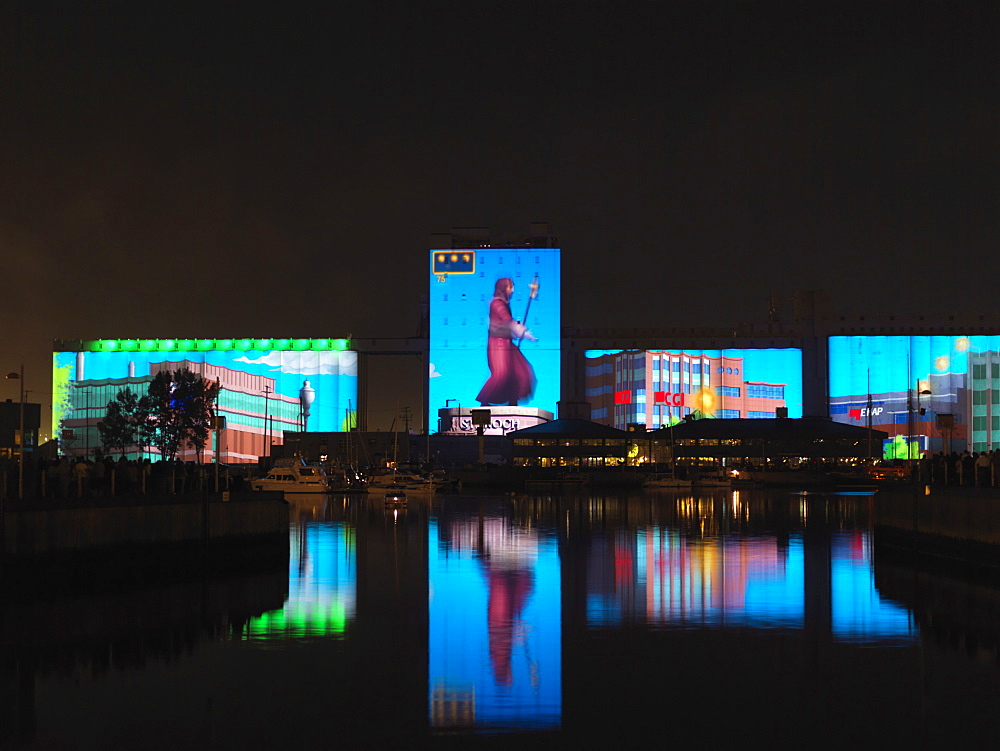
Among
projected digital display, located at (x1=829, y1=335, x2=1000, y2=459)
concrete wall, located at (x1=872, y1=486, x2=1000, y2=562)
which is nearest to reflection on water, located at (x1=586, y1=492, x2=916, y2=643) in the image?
concrete wall, located at (x1=872, y1=486, x2=1000, y2=562)

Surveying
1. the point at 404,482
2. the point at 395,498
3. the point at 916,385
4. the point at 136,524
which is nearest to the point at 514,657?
the point at 136,524

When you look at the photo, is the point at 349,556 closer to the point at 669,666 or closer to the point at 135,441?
the point at 669,666

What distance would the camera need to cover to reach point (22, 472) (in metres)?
29.9

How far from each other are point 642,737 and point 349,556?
27.0 meters

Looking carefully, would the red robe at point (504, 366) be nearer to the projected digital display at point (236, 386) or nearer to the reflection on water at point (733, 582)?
the projected digital display at point (236, 386)

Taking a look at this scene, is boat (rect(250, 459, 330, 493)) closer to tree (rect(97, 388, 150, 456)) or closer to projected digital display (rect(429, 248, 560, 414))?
tree (rect(97, 388, 150, 456))

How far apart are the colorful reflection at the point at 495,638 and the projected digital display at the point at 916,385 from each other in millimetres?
150520

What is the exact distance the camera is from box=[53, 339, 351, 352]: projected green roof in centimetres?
19262

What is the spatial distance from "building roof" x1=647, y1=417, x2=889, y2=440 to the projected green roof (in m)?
52.4

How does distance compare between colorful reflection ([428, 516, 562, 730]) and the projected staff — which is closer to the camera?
colorful reflection ([428, 516, 562, 730])

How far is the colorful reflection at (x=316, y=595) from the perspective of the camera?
2503 centimetres

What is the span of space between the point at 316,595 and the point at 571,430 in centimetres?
13698

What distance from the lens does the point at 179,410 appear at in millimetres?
176250

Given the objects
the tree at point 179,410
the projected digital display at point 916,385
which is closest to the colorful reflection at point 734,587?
the tree at point 179,410
